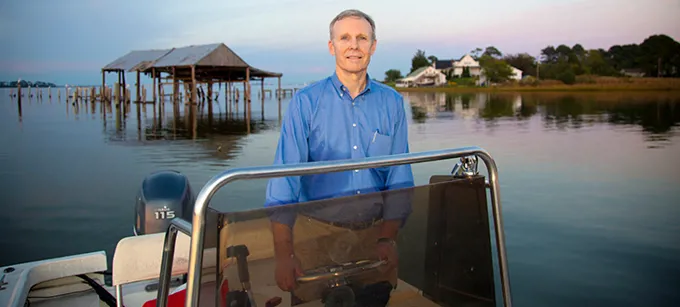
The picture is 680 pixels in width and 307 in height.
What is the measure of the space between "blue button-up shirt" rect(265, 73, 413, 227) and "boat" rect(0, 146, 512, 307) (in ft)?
2.03

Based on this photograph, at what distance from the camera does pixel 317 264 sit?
5.76 feet

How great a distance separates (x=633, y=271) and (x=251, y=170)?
214 inches

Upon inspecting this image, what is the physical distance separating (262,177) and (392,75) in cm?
14169

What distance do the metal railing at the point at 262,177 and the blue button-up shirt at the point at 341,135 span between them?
703 mm

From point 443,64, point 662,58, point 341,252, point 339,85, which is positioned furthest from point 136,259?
point 443,64

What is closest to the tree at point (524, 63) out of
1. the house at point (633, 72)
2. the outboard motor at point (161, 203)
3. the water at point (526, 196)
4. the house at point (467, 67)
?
the house at point (467, 67)

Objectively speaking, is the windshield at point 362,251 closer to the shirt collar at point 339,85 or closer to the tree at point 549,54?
the shirt collar at point 339,85

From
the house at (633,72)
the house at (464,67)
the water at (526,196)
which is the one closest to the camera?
the water at (526,196)

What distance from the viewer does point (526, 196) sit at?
9.14 m

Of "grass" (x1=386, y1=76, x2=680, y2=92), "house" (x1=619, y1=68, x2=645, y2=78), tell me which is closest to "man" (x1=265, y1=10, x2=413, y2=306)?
"grass" (x1=386, y1=76, x2=680, y2=92)

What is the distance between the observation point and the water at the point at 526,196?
5.89m

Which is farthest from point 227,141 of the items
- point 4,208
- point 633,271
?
point 633,271

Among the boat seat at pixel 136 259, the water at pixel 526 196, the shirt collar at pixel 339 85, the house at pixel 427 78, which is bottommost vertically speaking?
the water at pixel 526 196

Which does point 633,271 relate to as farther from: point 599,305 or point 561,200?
point 561,200
